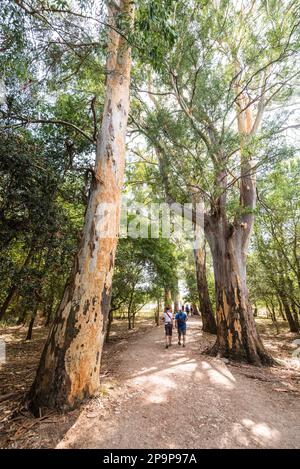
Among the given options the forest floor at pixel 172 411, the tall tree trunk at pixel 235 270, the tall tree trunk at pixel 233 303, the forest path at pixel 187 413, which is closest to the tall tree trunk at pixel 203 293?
the tall tree trunk at pixel 235 270

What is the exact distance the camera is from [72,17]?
229 inches

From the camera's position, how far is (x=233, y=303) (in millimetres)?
7320

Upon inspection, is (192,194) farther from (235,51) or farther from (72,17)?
(72,17)

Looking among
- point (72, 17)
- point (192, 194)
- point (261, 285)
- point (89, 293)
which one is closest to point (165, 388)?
point (89, 293)

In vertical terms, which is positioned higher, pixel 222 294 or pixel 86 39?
pixel 86 39

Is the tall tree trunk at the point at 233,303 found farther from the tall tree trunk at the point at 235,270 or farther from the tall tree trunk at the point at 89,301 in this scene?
the tall tree trunk at the point at 89,301

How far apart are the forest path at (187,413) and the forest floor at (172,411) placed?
11 millimetres

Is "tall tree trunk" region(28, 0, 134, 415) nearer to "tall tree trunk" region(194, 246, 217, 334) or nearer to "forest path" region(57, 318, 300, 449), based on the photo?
"forest path" region(57, 318, 300, 449)

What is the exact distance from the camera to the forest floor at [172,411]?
3068 mm

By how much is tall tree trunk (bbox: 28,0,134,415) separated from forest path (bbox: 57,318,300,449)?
1.74ft

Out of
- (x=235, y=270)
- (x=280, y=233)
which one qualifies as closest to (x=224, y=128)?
(x=235, y=270)

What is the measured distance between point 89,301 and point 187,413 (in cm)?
250

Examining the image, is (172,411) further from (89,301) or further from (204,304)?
(204,304)

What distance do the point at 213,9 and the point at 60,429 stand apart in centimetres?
1143
